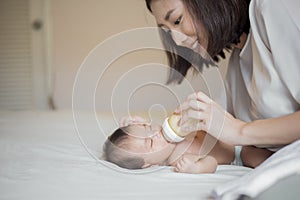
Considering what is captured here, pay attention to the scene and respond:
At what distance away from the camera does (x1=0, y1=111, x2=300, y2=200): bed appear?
0.67m

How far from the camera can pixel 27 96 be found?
2.73m

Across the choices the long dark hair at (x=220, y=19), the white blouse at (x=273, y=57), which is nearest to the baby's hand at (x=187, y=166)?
the white blouse at (x=273, y=57)

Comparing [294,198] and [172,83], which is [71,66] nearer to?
[172,83]

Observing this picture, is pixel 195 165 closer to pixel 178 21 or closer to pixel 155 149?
pixel 155 149

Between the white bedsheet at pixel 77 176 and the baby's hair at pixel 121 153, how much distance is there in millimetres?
38

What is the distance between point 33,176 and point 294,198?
533mm

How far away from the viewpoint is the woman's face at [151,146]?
3.06ft

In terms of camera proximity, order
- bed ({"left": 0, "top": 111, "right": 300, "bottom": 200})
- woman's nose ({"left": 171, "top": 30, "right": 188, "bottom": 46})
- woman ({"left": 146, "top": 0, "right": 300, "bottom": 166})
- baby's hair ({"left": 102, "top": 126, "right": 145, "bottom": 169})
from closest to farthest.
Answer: bed ({"left": 0, "top": 111, "right": 300, "bottom": 200}) → woman ({"left": 146, "top": 0, "right": 300, "bottom": 166}) → baby's hair ({"left": 102, "top": 126, "right": 145, "bottom": 169}) → woman's nose ({"left": 171, "top": 30, "right": 188, "bottom": 46})

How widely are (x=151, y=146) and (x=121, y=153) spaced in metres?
0.08

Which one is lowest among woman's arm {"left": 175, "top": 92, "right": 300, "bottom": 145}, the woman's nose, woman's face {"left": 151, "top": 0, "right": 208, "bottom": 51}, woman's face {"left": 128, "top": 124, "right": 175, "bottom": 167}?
woman's face {"left": 128, "top": 124, "right": 175, "bottom": 167}

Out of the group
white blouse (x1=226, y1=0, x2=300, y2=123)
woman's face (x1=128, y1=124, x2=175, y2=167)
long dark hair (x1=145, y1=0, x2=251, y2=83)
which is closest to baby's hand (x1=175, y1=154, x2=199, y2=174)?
woman's face (x1=128, y1=124, x2=175, y2=167)

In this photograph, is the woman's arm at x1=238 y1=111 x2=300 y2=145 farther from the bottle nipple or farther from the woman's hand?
the bottle nipple

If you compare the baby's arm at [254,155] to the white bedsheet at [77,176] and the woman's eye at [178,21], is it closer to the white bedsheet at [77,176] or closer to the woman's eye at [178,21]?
the white bedsheet at [77,176]

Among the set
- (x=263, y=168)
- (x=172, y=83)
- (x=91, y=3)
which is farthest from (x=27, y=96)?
(x=263, y=168)
